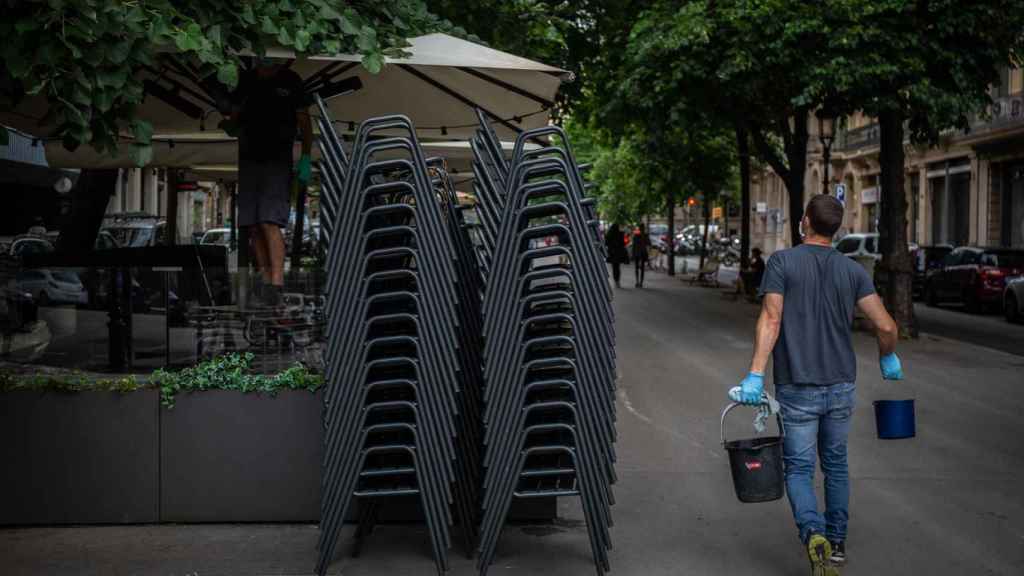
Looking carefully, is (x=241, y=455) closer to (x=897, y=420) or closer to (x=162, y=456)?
(x=162, y=456)

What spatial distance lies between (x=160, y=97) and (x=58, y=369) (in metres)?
2.79

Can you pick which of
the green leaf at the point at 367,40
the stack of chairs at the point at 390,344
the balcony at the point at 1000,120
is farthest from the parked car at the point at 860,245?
the stack of chairs at the point at 390,344

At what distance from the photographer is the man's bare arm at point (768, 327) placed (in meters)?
6.16

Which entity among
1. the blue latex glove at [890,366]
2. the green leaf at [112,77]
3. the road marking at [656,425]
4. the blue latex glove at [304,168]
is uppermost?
the green leaf at [112,77]

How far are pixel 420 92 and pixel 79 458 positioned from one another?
14.9ft

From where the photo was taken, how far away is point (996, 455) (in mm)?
9633

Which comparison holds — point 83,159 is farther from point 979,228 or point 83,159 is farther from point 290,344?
point 979,228

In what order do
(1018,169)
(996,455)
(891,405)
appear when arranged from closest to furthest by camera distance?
1. (891,405)
2. (996,455)
3. (1018,169)

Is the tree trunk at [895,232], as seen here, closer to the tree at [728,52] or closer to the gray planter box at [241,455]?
the tree at [728,52]

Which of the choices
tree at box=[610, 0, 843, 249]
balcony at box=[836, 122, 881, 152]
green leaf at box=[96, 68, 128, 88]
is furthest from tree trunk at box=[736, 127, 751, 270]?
green leaf at box=[96, 68, 128, 88]

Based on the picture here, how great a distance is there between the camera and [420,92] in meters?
10.2

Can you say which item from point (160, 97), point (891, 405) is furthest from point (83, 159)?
point (891, 405)

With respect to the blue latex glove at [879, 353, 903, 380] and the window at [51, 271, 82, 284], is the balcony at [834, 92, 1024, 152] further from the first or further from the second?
the window at [51, 271, 82, 284]

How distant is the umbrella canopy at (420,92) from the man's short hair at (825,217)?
2.65 metres
